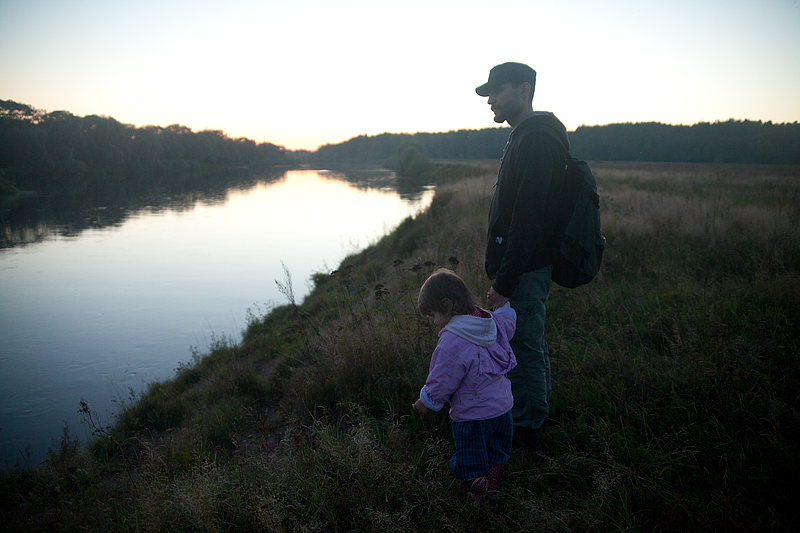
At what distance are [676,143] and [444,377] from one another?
43969 mm

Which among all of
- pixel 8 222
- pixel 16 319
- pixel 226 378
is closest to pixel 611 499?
pixel 226 378

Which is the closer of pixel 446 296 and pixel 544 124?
pixel 446 296

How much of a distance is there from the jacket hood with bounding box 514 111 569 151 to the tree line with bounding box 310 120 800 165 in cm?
921

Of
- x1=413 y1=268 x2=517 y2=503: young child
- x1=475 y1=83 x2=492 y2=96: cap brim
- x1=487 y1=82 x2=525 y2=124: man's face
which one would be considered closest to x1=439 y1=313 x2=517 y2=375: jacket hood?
x1=413 y1=268 x2=517 y2=503: young child

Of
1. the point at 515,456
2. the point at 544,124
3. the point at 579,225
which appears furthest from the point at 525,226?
the point at 515,456

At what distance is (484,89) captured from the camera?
2422mm

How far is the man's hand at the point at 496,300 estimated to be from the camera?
7.61ft

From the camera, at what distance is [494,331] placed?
2.02m

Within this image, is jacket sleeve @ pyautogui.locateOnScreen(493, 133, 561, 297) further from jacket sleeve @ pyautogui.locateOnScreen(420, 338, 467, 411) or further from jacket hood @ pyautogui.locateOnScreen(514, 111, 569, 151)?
jacket sleeve @ pyautogui.locateOnScreen(420, 338, 467, 411)

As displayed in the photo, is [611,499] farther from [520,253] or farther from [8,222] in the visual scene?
[8,222]

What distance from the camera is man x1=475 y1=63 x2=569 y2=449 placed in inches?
85.9

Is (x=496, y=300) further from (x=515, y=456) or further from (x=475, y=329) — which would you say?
(x=515, y=456)

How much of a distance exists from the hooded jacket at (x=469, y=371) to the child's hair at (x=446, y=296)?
0.18 ft

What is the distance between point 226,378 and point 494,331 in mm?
4444
